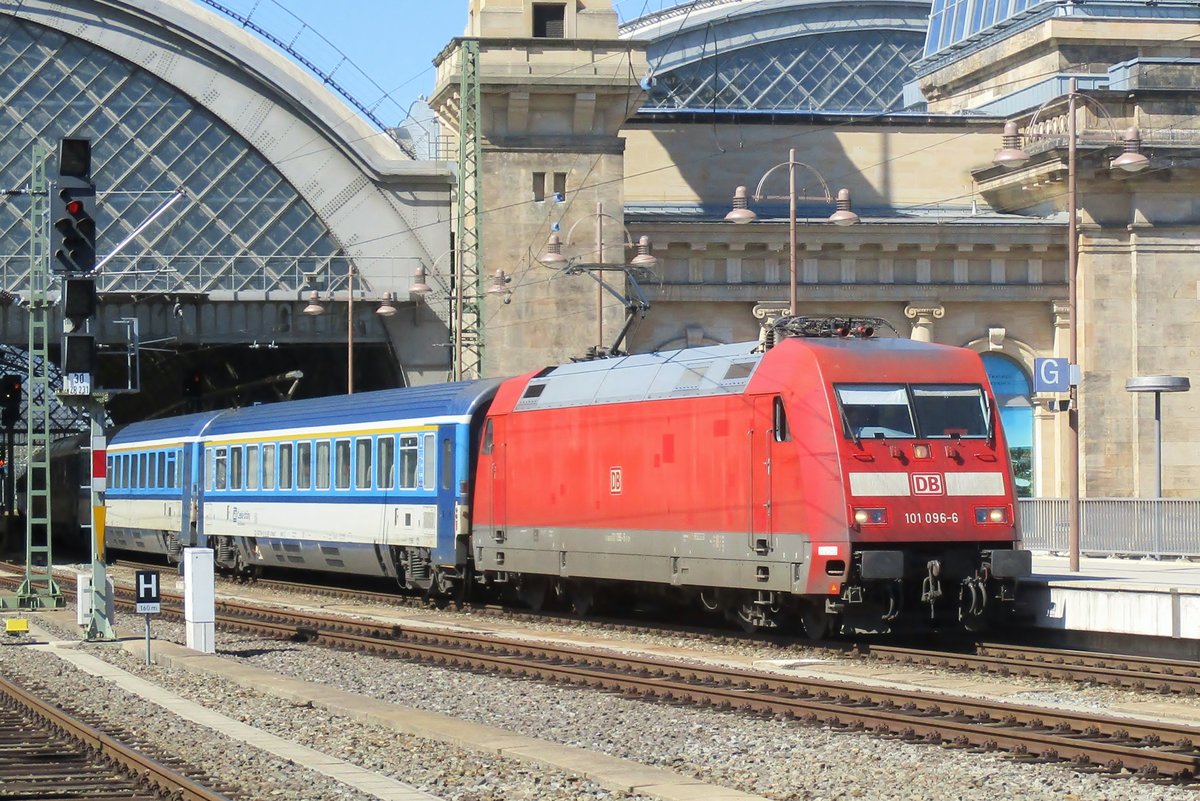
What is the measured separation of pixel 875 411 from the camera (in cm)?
2220

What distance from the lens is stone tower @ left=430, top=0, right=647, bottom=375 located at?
49.1 meters

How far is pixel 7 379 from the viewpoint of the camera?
45.6 meters

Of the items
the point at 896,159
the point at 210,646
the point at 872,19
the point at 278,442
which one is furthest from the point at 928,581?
the point at 872,19

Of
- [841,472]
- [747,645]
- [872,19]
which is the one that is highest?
[872,19]

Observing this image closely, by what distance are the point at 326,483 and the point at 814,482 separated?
15.5 m

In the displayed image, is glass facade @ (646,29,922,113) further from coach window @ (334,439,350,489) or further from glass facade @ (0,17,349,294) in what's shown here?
coach window @ (334,439,350,489)

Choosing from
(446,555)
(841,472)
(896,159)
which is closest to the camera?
(841,472)

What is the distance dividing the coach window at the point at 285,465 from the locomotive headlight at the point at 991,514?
18091 millimetres

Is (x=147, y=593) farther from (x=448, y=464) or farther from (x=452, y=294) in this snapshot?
(x=452, y=294)

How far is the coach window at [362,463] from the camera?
110 feet

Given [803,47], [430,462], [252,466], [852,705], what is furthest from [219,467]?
[803,47]

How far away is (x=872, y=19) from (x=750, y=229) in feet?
178

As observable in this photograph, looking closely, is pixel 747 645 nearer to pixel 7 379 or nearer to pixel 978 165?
pixel 7 379

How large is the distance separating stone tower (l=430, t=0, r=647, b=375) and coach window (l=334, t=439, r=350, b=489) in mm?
14418
